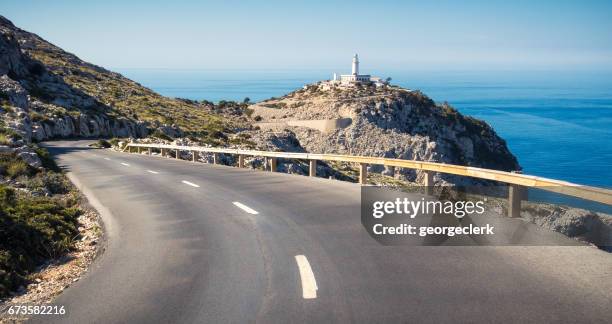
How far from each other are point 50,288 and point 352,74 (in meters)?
153

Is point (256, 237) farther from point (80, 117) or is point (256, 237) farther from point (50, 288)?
point (80, 117)

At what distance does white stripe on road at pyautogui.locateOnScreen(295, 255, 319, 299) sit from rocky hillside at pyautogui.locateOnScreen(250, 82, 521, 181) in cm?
8281

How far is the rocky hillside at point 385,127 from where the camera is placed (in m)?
95.8

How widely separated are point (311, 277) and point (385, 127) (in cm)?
10023

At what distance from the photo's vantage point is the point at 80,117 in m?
58.8

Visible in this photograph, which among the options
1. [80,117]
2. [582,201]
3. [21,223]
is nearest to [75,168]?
[21,223]

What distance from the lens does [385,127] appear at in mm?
105750

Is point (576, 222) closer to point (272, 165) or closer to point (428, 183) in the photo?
point (428, 183)

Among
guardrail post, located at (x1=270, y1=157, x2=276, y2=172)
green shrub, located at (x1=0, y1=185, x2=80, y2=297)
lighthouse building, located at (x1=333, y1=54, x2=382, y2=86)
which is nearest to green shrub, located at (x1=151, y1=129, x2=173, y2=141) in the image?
guardrail post, located at (x1=270, y1=157, x2=276, y2=172)

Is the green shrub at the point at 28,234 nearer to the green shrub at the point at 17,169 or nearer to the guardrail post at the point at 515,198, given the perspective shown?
the green shrub at the point at 17,169

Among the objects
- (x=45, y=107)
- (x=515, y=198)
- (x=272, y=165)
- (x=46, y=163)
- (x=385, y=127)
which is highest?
(x=45, y=107)

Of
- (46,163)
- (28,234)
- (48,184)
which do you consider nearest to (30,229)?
(28,234)

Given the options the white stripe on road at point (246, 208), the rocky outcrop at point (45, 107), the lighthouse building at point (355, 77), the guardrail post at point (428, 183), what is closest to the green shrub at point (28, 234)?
the white stripe on road at point (246, 208)

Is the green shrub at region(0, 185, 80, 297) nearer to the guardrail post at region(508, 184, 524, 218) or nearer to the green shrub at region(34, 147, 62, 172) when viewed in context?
the guardrail post at region(508, 184, 524, 218)
